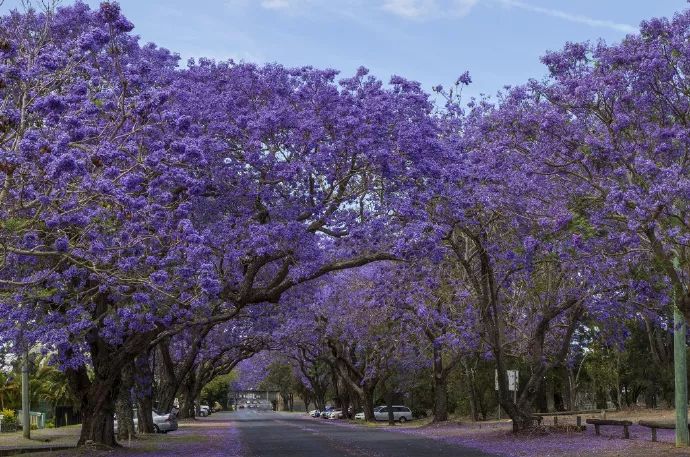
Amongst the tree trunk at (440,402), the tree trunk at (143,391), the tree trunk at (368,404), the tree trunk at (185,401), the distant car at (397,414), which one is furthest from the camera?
the tree trunk at (185,401)

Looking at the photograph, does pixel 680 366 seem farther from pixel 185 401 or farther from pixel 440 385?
pixel 185 401

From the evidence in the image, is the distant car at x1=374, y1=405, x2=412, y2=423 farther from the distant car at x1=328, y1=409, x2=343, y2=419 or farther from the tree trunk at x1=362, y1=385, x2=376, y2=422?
the distant car at x1=328, y1=409, x2=343, y2=419

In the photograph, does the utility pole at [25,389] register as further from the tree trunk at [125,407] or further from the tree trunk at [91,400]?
the tree trunk at [125,407]

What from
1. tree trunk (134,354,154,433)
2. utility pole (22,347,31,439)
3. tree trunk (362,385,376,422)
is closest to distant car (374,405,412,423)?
tree trunk (362,385,376,422)

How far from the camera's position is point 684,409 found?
712 inches

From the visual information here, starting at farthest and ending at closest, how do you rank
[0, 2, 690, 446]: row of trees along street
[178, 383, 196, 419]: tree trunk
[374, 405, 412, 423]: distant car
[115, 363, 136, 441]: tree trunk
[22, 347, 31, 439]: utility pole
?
1. [178, 383, 196, 419]: tree trunk
2. [374, 405, 412, 423]: distant car
3. [115, 363, 136, 441]: tree trunk
4. [22, 347, 31, 439]: utility pole
5. [0, 2, 690, 446]: row of trees along street

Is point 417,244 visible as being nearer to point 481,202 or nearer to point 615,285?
point 481,202

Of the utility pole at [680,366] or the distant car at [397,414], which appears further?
the distant car at [397,414]

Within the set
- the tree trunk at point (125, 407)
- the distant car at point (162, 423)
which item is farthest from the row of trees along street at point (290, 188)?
the distant car at point (162, 423)

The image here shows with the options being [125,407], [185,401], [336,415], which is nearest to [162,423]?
[125,407]

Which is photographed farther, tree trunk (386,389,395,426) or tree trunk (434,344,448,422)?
tree trunk (386,389,395,426)

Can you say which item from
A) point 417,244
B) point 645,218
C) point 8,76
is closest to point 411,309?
point 417,244

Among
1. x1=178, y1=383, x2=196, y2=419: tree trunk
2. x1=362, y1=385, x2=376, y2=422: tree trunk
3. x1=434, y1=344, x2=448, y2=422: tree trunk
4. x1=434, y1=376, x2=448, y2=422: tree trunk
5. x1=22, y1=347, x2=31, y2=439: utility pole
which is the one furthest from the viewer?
x1=178, y1=383, x2=196, y2=419: tree trunk

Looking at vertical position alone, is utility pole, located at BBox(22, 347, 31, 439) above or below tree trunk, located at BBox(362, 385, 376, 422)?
above
